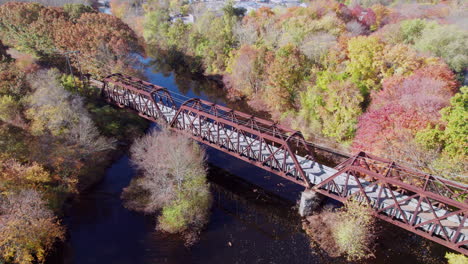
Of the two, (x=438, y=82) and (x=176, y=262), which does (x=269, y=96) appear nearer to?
(x=438, y=82)

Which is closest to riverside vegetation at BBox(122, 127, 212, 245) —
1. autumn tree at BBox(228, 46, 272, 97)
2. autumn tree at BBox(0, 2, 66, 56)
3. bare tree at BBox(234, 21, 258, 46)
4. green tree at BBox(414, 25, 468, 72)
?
autumn tree at BBox(228, 46, 272, 97)

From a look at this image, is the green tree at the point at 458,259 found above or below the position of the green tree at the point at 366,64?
below

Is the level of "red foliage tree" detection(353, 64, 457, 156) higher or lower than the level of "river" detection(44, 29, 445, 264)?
higher

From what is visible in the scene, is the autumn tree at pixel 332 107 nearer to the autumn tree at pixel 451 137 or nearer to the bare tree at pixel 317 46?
the bare tree at pixel 317 46

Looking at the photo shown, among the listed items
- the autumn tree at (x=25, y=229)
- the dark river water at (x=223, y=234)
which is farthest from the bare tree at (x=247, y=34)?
the autumn tree at (x=25, y=229)

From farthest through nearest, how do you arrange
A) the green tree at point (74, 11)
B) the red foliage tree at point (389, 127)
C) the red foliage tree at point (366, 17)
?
the red foliage tree at point (366, 17), the green tree at point (74, 11), the red foliage tree at point (389, 127)

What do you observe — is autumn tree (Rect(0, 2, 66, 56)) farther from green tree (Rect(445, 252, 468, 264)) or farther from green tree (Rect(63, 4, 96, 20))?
green tree (Rect(445, 252, 468, 264))
